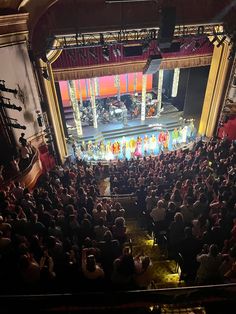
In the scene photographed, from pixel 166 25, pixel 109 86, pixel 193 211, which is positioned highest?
pixel 166 25

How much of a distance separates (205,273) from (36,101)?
790 centimetres

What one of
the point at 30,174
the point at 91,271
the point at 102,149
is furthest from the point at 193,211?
the point at 102,149

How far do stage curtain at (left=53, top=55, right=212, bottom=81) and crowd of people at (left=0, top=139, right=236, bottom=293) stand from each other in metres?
5.37

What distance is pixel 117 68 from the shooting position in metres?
11.5

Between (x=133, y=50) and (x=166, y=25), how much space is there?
8.15 feet

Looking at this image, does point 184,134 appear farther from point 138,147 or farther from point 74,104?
point 74,104

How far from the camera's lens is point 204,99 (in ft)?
44.4

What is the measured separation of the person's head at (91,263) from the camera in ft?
11.5

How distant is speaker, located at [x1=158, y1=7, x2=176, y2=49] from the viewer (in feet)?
26.7

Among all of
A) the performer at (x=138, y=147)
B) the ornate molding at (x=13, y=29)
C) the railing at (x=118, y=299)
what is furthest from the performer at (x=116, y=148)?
the railing at (x=118, y=299)

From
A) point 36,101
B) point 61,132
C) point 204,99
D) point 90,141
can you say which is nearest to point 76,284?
point 36,101

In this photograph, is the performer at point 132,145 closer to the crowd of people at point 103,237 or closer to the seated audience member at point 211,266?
the crowd of people at point 103,237

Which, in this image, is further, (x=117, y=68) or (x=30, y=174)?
(x=117, y=68)

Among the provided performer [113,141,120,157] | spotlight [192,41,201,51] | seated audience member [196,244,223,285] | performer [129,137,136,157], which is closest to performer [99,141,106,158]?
performer [113,141,120,157]
